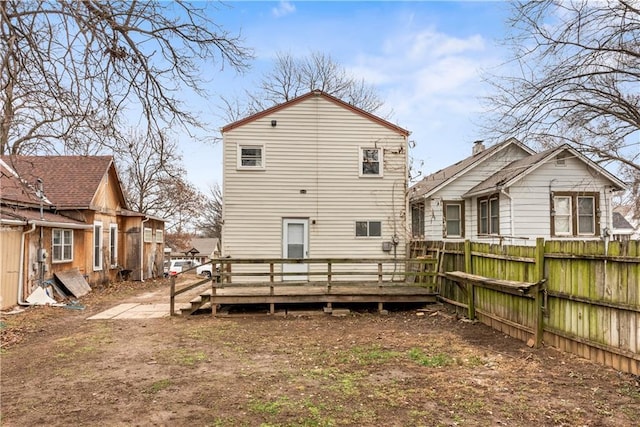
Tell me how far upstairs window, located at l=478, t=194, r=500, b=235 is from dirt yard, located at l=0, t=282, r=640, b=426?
5667mm

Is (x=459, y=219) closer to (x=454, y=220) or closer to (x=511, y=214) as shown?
(x=454, y=220)

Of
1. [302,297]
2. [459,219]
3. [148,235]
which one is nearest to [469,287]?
[302,297]

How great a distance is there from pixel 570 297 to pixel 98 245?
16.6 meters

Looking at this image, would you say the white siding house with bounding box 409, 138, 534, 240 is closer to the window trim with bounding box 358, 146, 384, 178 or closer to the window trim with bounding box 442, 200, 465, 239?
the window trim with bounding box 442, 200, 465, 239

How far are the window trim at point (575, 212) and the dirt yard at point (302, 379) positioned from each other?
6.09m

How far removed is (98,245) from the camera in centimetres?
1716

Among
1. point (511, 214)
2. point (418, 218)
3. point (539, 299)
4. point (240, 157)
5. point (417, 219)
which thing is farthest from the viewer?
point (417, 219)

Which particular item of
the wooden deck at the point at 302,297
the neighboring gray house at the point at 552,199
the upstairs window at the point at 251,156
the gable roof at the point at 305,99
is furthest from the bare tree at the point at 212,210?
the neighboring gray house at the point at 552,199

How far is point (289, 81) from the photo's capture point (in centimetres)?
2888

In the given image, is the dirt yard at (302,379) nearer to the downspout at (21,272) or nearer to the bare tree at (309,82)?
the downspout at (21,272)

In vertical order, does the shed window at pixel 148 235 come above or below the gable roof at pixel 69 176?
below

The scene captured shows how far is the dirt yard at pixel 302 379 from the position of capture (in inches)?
167

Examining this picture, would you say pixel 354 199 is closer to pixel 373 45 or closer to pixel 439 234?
pixel 439 234

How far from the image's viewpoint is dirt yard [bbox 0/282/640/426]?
4250mm
